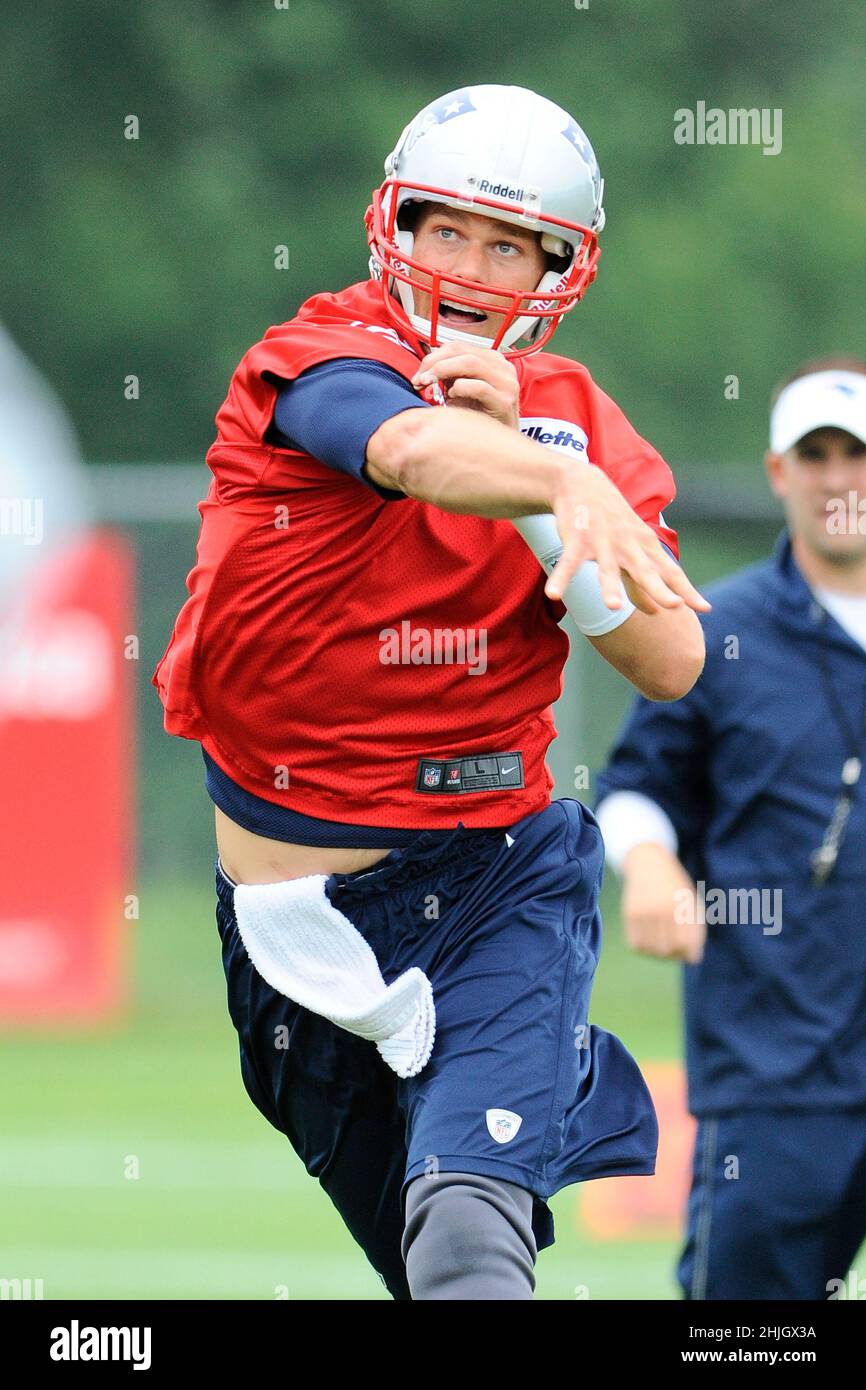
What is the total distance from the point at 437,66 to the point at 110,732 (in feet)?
28.6

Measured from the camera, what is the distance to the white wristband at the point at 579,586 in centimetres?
328

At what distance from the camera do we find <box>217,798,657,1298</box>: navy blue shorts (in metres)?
3.47

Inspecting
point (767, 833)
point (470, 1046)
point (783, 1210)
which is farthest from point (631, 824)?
point (470, 1046)

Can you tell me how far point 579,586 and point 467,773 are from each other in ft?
1.52

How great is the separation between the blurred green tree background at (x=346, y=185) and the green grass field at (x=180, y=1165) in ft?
21.4

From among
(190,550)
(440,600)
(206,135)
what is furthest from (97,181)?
(440,600)

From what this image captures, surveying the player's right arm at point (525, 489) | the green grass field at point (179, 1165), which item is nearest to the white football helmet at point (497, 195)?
the player's right arm at point (525, 489)

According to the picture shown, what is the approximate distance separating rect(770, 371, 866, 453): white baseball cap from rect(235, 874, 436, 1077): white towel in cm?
206

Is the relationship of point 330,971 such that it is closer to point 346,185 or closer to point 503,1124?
point 503,1124

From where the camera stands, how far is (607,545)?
2.90 m

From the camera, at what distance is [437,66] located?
59.9ft

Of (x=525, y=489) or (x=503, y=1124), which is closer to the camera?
(x=525, y=489)

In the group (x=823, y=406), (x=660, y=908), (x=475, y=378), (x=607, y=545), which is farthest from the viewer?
(x=823, y=406)

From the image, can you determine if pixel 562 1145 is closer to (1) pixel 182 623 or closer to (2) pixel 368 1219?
(2) pixel 368 1219
